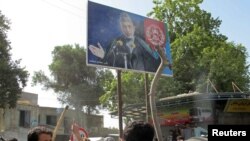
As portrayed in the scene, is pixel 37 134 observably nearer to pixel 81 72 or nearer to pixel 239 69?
pixel 239 69

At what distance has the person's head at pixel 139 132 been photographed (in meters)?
3.40

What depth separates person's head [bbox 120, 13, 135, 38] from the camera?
17812 millimetres

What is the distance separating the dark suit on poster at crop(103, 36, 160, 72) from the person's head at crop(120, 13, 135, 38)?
211mm

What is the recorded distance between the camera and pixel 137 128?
342cm

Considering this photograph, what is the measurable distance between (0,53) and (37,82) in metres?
16.1

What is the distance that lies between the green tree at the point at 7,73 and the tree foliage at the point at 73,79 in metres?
13.5

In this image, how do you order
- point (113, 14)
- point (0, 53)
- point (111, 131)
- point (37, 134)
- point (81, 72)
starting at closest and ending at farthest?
point (37, 134) < point (113, 14) < point (0, 53) < point (81, 72) < point (111, 131)

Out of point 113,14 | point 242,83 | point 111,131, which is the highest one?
point 113,14

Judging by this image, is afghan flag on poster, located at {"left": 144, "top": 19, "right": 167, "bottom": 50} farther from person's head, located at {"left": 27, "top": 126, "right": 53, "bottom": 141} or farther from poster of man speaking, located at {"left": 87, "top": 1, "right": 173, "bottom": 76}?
person's head, located at {"left": 27, "top": 126, "right": 53, "bottom": 141}

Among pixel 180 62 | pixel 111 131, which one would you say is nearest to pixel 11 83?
pixel 180 62

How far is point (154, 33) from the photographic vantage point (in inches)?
771

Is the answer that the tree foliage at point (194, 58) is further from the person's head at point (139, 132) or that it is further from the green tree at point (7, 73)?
the person's head at point (139, 132)

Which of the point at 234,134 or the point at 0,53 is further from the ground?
the point at 0,53

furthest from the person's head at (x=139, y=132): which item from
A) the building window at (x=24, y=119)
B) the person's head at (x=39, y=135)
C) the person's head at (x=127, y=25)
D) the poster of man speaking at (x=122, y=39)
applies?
the building window at (x=24, y=119)
